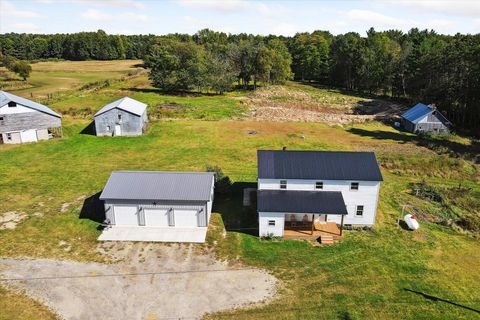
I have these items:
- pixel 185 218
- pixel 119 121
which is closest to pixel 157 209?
pixel 185 218

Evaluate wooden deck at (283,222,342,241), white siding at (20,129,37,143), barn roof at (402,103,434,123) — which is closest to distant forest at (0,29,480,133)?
barn roof at (402,103,434,123)

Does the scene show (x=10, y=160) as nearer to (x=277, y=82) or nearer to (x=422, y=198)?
(x=422, y=198)

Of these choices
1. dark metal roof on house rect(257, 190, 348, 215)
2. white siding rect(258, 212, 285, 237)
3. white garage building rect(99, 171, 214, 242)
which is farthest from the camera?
white garage building rect(99, 171, 214, 242)

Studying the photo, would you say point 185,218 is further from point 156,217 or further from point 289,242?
point 289,242

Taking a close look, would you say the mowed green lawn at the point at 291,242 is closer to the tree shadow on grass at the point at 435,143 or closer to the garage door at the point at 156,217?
the tree shadow on grass at the point at 435,143

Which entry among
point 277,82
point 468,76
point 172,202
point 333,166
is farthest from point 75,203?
point 277,82

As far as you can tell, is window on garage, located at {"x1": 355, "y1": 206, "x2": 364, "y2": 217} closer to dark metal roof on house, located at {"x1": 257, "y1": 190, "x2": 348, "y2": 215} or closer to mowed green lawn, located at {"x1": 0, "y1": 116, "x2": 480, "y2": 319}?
mowed green lawn, located at {"x1": 0, "y1": 116, "x2": 480, "y2": 319}
